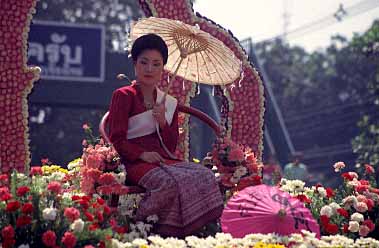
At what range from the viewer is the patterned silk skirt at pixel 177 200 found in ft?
14.6

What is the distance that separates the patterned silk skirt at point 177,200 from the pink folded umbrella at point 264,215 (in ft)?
0.74

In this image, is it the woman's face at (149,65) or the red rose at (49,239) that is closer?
the red rose at (49,239)

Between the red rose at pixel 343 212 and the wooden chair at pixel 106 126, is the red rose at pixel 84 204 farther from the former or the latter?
the red rose at pixel 343 212

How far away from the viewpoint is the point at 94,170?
4617 mm

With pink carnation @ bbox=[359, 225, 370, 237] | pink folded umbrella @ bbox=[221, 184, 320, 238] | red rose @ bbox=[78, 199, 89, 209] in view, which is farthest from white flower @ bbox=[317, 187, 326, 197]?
red rose @ bbox=[78, 199, 89, 209]

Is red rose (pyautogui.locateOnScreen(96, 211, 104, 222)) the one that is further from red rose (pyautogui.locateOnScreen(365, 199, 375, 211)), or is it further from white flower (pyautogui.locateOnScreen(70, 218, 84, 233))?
red rose (pyautogui.locateOnScreen(365, 199, 375, 211))

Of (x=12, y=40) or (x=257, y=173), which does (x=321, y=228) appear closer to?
(x=257, y=173)

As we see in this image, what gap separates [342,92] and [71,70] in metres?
24.9

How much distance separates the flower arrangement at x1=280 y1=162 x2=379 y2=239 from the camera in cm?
489

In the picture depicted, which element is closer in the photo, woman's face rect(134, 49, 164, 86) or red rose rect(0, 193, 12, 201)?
red rose rect(0, 193, 12, 201)

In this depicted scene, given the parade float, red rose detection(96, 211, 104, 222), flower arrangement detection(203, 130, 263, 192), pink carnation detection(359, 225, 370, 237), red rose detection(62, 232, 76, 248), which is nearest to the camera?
red rose detection(62, 232, 76, 248)

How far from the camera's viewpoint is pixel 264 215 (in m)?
4.27

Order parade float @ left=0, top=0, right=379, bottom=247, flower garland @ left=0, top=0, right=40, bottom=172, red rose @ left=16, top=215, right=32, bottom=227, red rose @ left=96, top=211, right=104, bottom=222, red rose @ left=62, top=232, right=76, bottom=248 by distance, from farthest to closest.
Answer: flower garland @ left=0, top=0, right=40, bottom=172, red rose @ left=96, top=211, right=104, bottom=222, parade float @ left=0, top=0, right=379, bottom=247, red rose @ left=16, top=215, right=32, bottom=227, red rose @ left=62, top=232, right=76, bottom=248

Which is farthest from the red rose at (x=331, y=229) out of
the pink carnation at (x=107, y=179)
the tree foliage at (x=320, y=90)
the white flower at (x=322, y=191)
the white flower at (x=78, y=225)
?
the tree foliage at (x=320, y=90)
